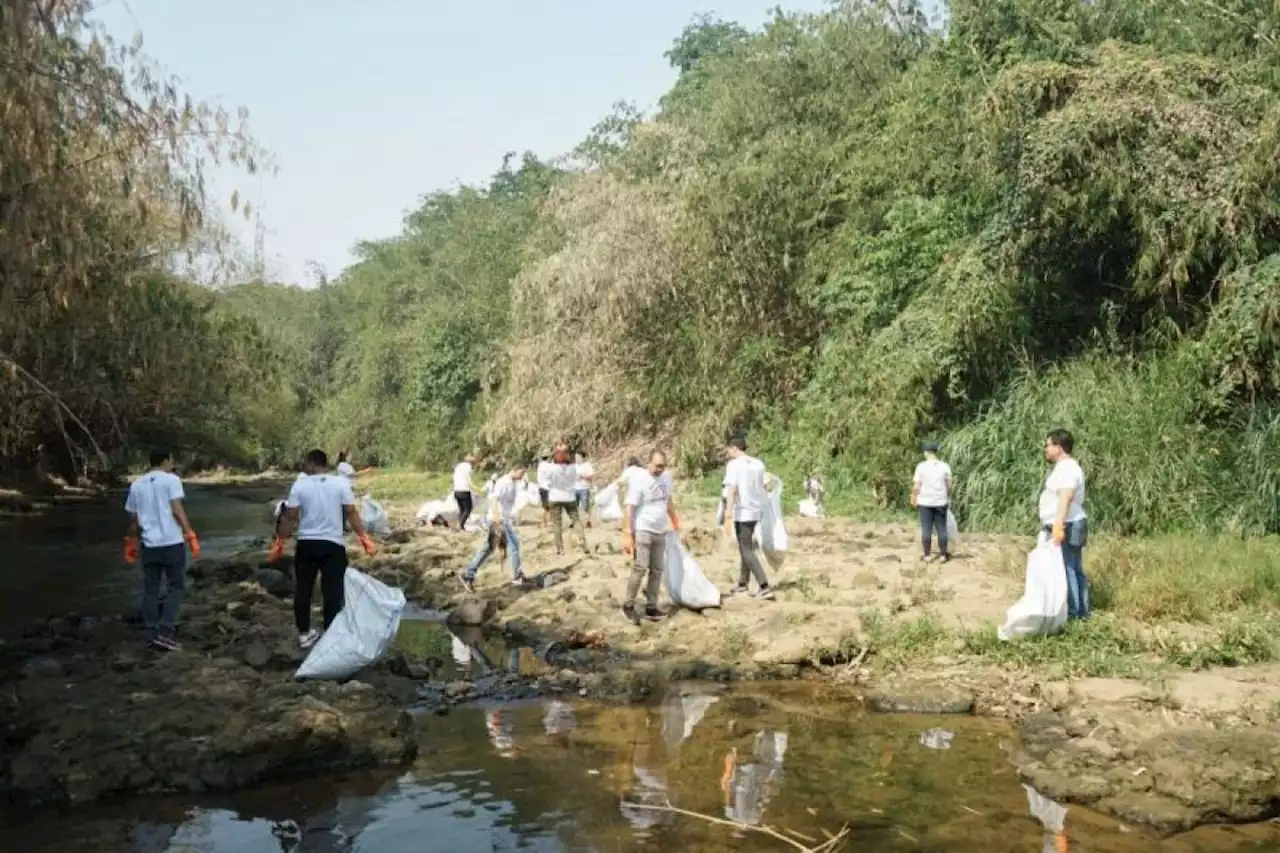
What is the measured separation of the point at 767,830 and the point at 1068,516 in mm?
4536

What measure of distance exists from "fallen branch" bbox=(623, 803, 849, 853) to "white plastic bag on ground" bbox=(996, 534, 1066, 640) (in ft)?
11.7

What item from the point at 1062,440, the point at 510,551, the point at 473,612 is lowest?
the point at 473,612

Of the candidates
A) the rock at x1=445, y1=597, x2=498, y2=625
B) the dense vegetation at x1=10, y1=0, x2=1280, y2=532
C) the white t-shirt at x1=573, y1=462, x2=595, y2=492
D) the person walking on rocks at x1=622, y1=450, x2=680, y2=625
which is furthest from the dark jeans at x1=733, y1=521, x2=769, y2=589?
the white t-shirt at x1=573, y1=462, x2=595, y2=492

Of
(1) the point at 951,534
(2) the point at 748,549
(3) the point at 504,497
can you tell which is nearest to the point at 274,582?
(3) the point at 504,497

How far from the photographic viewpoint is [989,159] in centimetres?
1747

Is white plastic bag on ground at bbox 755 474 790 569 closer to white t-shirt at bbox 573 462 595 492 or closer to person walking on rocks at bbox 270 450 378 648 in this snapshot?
person walking on rocks at bbox 270 450 378 648

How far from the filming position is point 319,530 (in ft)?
29.9

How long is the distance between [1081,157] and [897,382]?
15.6ft

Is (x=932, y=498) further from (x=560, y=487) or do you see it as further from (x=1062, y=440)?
(x=560, y=487)

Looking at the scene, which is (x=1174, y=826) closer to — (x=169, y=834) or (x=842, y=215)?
(x=169, y=834)

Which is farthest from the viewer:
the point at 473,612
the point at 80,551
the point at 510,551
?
the point at 80,551

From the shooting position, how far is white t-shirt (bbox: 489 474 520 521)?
13281mm

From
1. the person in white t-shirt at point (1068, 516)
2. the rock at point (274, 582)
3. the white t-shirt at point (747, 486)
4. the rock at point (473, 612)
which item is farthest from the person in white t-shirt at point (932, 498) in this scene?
the rock at point (274, 582)

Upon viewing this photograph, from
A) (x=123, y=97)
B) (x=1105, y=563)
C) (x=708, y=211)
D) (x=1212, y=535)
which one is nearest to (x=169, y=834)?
(x=123, y=97)
